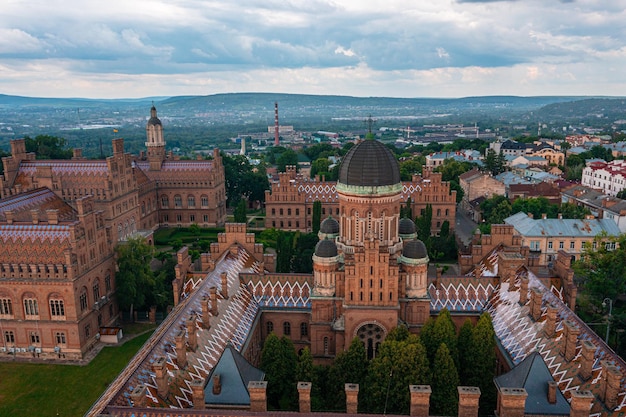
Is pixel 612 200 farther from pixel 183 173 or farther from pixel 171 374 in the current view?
pixel 171 374

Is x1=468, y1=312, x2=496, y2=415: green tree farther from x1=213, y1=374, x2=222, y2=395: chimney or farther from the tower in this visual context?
the tower

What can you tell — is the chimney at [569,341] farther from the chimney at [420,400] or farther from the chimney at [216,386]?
the chimney at [216,386]

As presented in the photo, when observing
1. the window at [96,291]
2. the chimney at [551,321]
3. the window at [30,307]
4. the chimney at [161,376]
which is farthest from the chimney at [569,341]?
the window at [30,307]

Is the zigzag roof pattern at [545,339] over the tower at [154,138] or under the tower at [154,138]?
under

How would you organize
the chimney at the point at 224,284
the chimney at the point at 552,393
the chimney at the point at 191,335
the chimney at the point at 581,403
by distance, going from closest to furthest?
the chimney at the point at 581,403 → the chimney at the point at 552,393 → the chimney at the point at 191,335 → the chimney at the point at 224,284

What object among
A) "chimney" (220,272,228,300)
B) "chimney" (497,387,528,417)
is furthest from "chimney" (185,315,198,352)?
"chimney" (497,387,528,417)

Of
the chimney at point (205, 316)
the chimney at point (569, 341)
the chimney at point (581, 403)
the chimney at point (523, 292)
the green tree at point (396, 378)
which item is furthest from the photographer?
the chimney at point (523, 292)
